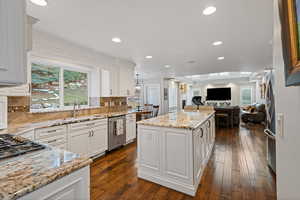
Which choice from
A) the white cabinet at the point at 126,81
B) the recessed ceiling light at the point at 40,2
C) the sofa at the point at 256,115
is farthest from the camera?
the sofa at the point at 256,115

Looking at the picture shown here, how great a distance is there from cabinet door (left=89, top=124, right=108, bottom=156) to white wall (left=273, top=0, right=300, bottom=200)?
293 cm

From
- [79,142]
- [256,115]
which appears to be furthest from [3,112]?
[256,115]

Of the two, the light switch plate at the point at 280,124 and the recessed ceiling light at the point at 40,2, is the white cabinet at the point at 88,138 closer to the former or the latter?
the recessed ceiling light at the point at 40,2

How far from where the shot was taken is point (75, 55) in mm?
3270

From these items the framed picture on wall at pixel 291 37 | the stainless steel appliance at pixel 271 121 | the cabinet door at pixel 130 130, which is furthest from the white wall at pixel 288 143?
the cabinet door at pixel 130 130

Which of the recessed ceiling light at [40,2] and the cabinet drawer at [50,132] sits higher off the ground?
the recessed ceiling light at [40,2]

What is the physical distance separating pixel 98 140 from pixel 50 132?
102cm

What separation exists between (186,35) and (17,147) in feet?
9.53

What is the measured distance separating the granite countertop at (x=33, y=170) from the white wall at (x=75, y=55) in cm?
240

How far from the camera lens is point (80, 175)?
0.87 m

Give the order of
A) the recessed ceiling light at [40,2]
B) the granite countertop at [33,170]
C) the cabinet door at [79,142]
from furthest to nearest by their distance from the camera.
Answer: the cabinet door at [79,142]
the recessed ceiling light at [40,2]
the granite countertop at [33,170]

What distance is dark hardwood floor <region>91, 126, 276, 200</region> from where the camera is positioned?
194 cm

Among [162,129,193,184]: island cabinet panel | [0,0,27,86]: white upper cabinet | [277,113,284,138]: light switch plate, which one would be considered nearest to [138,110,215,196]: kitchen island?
[162,129,193,184]: island cabinet panel

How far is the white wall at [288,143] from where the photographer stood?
807 millimetres
